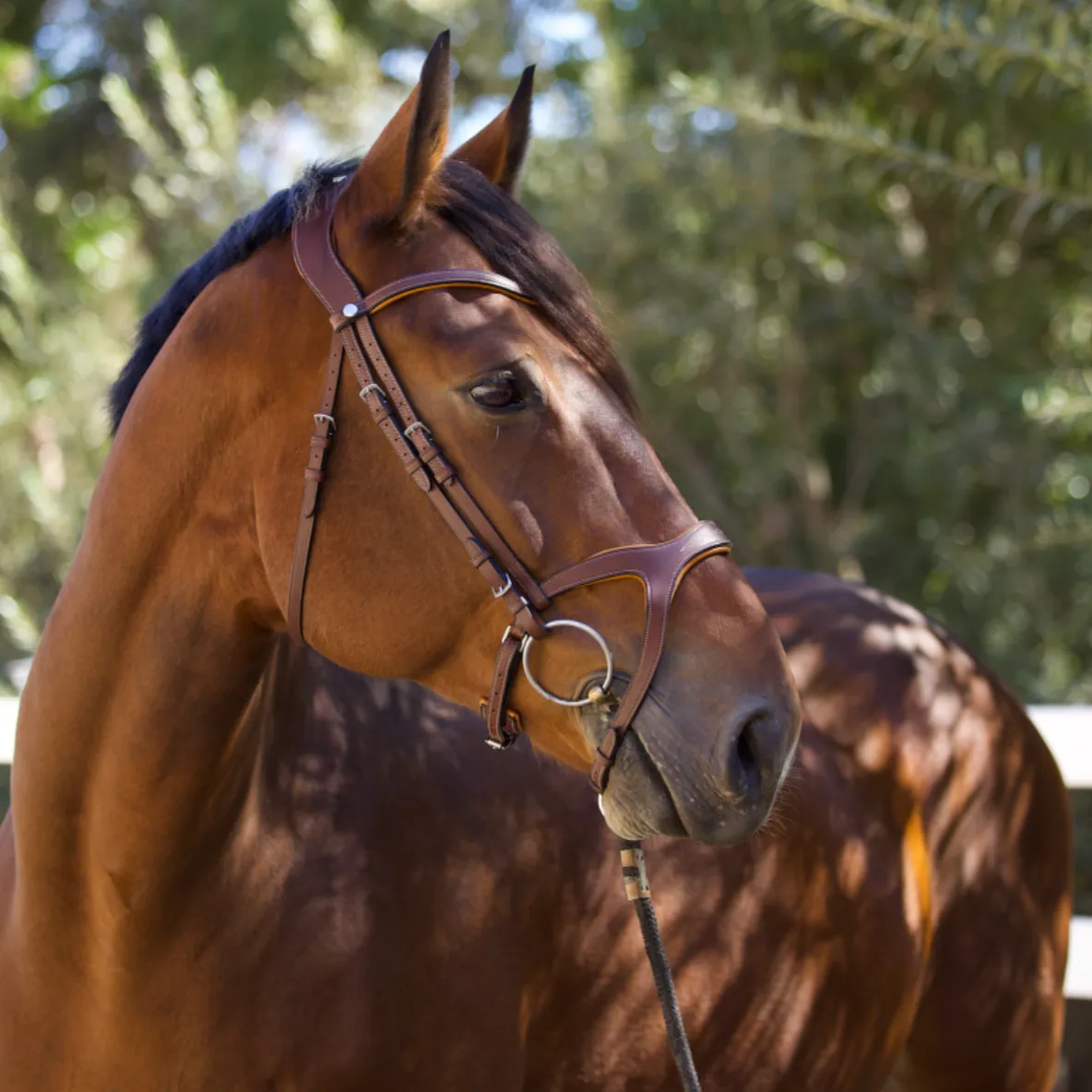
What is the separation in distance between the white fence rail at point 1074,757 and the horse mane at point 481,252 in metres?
2.25

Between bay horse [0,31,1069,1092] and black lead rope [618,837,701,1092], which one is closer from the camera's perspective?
→ bay horse [0,31,1069,1092]

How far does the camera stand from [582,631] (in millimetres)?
1473

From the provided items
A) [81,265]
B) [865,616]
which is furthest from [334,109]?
[865,616]

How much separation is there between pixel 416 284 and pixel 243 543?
17.0 inches

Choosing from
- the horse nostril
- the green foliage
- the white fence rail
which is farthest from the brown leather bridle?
the green foliage

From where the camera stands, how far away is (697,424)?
7266mm

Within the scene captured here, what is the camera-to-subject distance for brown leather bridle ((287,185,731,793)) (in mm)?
1431

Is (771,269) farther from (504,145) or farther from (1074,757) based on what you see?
(504,145)

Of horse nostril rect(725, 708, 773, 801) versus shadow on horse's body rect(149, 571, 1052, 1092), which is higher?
horse nostril rect(725, 708, 773, 801)

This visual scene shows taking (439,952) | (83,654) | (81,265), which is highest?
(81,265)

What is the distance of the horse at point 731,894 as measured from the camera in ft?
5.94

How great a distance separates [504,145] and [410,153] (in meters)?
0.37

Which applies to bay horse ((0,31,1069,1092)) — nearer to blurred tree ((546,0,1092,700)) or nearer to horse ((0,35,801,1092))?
horse ((0,35,801,1092))

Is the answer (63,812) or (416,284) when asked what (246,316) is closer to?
(416,284)
